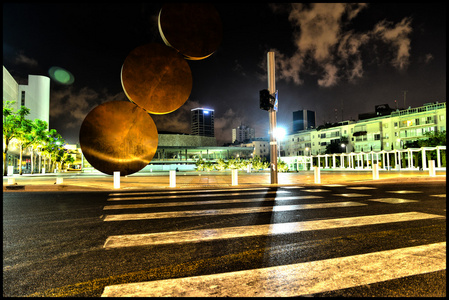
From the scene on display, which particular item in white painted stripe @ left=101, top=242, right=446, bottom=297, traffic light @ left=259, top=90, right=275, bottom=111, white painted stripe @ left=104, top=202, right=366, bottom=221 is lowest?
white painted stripe @ left=101, top=242, right=446, bottom=297

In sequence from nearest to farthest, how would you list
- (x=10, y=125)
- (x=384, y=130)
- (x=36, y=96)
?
(x=10, y=125) < (x=384, y=130) < (x=36, y=96)

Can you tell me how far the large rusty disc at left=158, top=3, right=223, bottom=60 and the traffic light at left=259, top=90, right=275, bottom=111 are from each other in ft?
11.1

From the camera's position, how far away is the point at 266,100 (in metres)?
14.5

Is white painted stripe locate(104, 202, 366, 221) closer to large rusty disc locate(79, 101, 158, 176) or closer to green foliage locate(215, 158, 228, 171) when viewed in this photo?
large rusty disc locate(79, 101, 158, 176)

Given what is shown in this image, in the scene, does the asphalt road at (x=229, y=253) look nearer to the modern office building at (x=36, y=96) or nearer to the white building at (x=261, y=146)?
the modern office building at (x=36, y=96)

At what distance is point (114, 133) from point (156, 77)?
3.76 meters

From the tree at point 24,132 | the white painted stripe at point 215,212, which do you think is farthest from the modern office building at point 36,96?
the white painted stripe at point 215,212

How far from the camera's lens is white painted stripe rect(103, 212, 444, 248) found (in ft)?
14.5

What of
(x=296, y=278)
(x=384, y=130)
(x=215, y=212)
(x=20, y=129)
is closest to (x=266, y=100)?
(x=215, y=212)

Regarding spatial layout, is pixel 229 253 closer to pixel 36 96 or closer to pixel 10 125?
pixel 10 125

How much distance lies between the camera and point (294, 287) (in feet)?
8.84

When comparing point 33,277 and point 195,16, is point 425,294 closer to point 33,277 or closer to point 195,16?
point 33,277

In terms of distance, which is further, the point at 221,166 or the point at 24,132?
the point at 221,166

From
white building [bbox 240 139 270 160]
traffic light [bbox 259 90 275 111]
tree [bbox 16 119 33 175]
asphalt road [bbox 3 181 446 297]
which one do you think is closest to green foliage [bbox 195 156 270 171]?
tree [bbox 16 119 33 175]
